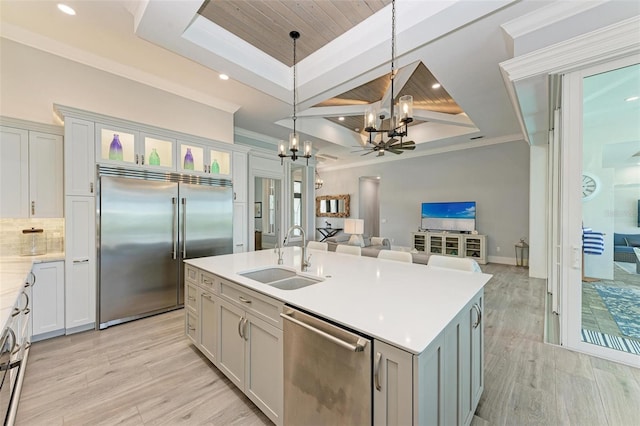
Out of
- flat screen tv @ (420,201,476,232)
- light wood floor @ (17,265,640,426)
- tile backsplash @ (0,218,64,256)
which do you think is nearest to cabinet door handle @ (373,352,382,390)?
light wood floor @ (17,265,640,426)

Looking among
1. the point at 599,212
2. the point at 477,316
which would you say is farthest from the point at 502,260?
the point at 477,316

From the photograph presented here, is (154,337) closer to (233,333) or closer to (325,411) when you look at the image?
(233,333)

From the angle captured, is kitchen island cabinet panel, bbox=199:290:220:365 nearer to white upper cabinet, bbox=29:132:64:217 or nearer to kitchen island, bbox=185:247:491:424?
kitchen island, bbox=185:247:491:424

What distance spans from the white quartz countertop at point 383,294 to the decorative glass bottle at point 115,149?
1857mm

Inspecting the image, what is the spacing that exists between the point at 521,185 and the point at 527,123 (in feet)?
9.72

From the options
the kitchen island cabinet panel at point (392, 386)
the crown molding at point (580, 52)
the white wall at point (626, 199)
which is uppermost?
the crown molding at point (580, 52)

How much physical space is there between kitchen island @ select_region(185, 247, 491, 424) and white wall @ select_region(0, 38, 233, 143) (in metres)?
2.51

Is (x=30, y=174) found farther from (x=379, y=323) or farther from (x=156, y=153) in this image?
(x=379, y=323)

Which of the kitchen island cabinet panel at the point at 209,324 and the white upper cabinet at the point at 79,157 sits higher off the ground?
the white upper cabinet at the point at 79,157

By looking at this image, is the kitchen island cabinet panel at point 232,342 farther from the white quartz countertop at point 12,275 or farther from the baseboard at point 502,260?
the baseboard at point 502,260

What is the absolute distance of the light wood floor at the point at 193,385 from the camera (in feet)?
5.74

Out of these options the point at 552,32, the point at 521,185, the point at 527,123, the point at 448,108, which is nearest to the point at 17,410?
the point at 552,32

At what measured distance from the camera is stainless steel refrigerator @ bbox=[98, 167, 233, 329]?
305 centimetres

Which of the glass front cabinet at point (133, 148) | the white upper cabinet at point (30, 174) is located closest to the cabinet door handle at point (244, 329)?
the glass front cabinet at point (133, 148)
